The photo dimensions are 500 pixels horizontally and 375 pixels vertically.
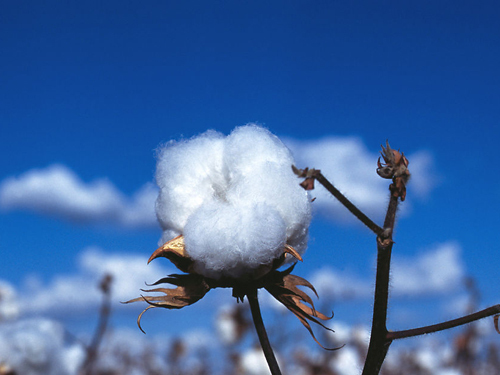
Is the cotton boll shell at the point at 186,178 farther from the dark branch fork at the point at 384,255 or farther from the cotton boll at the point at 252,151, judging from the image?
the dark branch fork at the point at 384,255

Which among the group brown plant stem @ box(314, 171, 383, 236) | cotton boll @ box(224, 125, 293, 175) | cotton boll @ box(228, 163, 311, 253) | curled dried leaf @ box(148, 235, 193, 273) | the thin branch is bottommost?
the thin branch

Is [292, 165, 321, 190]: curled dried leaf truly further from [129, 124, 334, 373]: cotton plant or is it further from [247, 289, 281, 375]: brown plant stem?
[247, 289, 281, 375]: brown plant stem

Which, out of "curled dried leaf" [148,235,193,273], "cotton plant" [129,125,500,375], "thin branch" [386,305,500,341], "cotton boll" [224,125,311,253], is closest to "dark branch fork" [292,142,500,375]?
"thin branch" [386,305,500,341]

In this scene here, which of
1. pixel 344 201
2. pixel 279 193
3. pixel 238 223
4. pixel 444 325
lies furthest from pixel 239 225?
pixel 444 325

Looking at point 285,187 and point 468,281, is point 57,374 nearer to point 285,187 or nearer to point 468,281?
point 285,187

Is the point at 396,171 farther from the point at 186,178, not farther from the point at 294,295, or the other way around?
the point at 186,178

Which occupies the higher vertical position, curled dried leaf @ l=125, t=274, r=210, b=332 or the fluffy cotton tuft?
the fluffy cotton tuft

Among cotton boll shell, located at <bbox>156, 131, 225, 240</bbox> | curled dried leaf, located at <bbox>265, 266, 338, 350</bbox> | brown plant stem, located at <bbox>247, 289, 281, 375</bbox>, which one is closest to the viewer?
brown plant stem, located at <bbox>247, 289, 281, 375</bbox>

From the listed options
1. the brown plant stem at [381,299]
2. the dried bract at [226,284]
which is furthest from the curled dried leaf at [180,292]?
the brown plant stem at [381,299]
